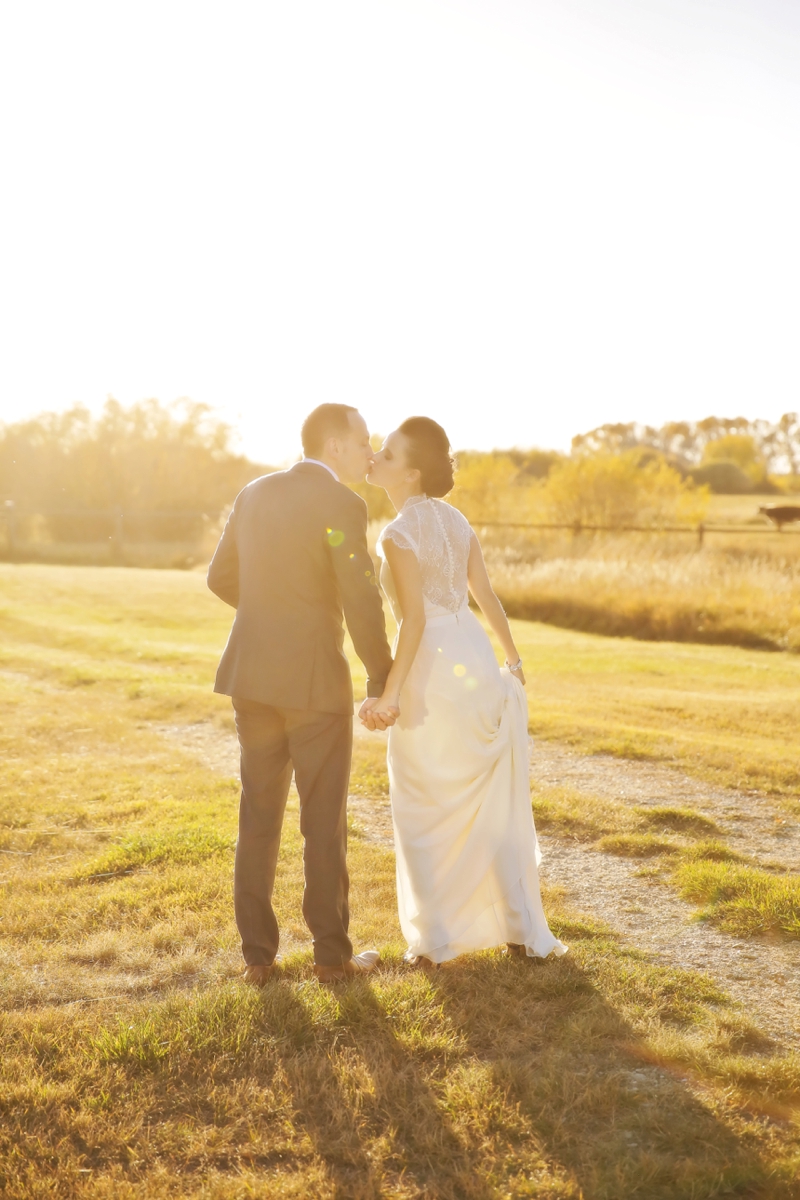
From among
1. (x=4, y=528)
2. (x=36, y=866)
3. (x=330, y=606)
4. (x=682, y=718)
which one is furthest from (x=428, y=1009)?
(x=4, y=528)

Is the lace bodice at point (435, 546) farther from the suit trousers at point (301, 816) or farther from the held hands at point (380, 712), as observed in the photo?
the suit trousers at point (301, 816)

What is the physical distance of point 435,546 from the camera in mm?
3660

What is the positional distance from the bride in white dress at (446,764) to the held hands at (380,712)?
205 mm

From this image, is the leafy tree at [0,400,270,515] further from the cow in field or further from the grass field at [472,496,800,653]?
the cow in field

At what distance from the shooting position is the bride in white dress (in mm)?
3633

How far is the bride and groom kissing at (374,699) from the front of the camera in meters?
3.29

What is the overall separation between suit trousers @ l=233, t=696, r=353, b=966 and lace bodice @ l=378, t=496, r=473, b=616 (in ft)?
2.03

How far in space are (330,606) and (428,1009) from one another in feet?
→ 4.69

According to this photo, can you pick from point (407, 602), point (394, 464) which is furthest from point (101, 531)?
point (407, 602)

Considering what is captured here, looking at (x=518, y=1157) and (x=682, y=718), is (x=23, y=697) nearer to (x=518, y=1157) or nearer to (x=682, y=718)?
(x=682, y=718)

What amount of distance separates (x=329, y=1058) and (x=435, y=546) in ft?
5.97

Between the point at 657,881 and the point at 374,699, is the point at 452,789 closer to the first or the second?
the point at 374,699

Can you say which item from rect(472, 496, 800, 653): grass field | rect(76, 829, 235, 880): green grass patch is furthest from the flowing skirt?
rect(472, 496, 800, 653): grass field

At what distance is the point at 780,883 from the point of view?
450cm
